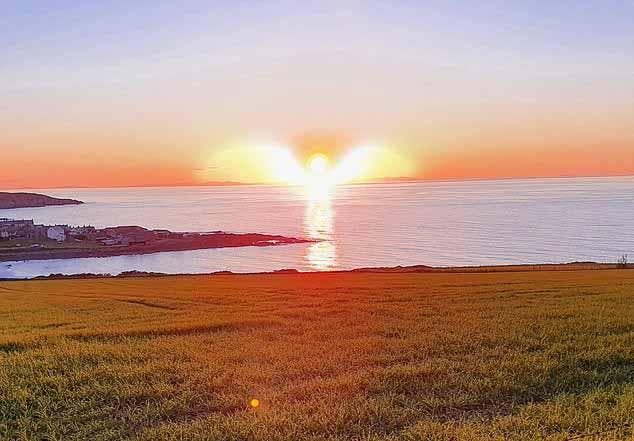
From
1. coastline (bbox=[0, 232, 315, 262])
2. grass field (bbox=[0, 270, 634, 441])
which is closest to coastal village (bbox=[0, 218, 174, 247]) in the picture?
coastline (bbox=[0, 232, 315, 262])

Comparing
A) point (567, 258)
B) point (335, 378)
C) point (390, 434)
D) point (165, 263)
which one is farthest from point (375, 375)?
point (165, 263)

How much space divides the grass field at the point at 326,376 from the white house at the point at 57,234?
88013 millimetres

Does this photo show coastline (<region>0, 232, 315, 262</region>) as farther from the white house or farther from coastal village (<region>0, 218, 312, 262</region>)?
the white house

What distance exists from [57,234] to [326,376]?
9674 centimetres

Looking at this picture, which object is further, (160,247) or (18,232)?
(18,232)

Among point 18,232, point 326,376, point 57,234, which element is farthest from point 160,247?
point 326,376

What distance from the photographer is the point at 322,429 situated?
4.85 meters

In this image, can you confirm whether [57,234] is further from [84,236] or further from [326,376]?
[326,376]

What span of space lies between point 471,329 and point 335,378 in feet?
11.5

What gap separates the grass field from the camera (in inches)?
195

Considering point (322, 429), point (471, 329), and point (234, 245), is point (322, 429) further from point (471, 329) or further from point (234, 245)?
point (234, 245)

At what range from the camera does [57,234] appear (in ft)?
303

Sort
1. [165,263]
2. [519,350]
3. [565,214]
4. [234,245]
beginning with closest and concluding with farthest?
[519,350] → [165,263] → [234,245] → [565,214]

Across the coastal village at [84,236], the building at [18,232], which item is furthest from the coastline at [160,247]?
the building at [18,232]
